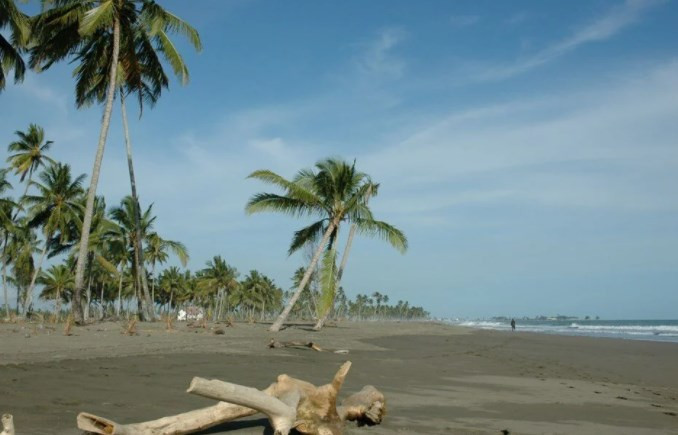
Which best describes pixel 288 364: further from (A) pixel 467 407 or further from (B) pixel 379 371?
(A) pixel 467 407

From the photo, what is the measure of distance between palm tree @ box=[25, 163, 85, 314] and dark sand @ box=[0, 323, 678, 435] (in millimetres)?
25486

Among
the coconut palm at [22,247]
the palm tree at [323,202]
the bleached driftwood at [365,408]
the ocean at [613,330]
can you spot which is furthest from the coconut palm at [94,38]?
the ocean at [613,330]

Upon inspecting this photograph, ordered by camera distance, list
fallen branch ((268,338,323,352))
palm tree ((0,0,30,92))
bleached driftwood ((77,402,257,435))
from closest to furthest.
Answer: bleached driftwood ((77,402,257,435)) → fallen branch ((268,338,323,352)) → palm tree ((0,0,30,92))

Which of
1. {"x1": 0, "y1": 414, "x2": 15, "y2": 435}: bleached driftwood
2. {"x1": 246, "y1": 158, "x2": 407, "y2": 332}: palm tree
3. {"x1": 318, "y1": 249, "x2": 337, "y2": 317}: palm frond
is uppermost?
{"x1": 246, "y1": 158, "x2": 407, "y2": 332}: palm tree

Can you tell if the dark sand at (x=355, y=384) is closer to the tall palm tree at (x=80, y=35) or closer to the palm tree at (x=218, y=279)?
the tall palm tree at (x=80, y=35)

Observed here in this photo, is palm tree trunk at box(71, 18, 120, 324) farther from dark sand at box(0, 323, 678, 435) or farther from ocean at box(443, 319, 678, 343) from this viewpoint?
ocean at box(443, 319, 678, 343)

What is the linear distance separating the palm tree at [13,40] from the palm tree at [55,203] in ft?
53.4

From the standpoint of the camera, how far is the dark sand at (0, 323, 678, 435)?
234 inches

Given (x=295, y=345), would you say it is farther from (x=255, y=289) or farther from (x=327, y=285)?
(x=255, y=289)

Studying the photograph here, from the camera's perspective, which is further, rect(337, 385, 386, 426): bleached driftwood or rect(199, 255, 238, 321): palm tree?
rect(199, 255, 238, 321): palm tree

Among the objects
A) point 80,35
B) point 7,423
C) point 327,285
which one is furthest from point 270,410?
point 80,35

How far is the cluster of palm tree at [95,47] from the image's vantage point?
759 inches

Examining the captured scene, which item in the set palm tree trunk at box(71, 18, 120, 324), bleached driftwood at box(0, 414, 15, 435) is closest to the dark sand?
bleached driftwood at box(0, 414, 15, 435)

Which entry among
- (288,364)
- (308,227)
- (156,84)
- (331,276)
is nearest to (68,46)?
(156,84)
